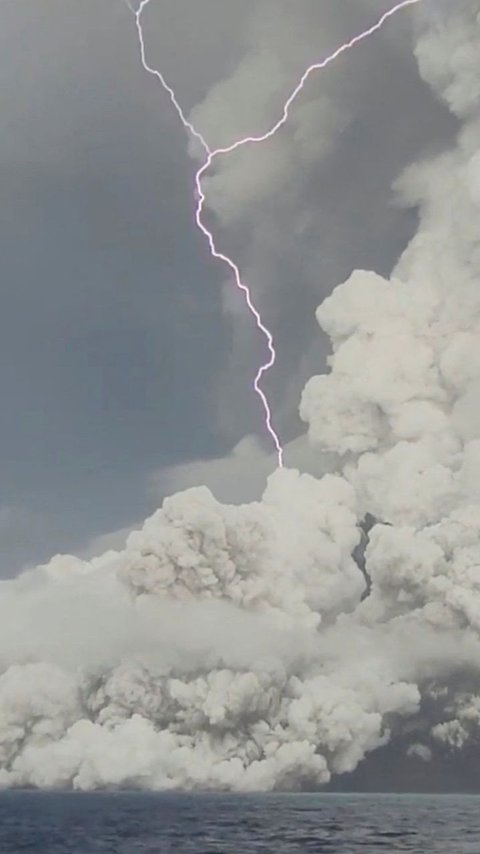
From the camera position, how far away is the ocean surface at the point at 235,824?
17438mm

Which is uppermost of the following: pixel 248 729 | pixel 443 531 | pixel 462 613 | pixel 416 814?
pixel 443 531

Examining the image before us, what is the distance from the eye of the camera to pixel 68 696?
22.3 meters

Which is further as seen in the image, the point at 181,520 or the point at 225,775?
the point at 225,775

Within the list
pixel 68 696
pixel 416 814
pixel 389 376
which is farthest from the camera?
pixel 416 814

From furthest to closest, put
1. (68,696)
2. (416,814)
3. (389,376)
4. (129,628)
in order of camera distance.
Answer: (416,814)
(389,376)
(68,696)
(129,628)

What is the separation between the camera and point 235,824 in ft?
71.5

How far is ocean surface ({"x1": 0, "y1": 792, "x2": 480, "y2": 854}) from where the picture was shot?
57.2 ft

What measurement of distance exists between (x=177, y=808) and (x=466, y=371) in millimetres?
13285

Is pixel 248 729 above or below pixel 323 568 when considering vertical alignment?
below

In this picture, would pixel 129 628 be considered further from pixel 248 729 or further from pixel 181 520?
pixel 248 729

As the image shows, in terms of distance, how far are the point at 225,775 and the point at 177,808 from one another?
2.83m

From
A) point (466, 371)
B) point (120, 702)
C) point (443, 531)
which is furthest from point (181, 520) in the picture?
point (466, 371)

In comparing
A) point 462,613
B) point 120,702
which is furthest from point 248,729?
point 462,613

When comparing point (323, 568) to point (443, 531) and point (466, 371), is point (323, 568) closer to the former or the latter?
point (443, 531)
